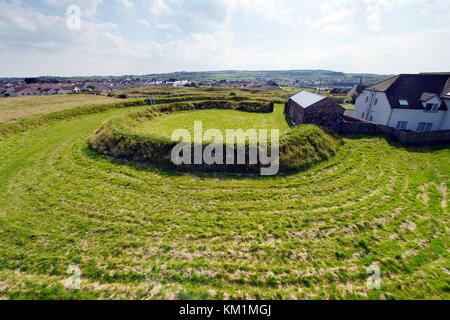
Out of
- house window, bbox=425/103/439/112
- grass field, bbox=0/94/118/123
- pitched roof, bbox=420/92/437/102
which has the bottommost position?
house window, bbox=425/103/439/112

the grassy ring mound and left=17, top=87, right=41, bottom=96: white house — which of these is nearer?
the grassy ring mound

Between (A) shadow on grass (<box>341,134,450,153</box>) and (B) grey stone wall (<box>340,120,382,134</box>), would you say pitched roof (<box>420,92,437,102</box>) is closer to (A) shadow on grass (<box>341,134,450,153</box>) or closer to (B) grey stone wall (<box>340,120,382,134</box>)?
(A) shadow on grass (<box>341,134,450,153</box>)

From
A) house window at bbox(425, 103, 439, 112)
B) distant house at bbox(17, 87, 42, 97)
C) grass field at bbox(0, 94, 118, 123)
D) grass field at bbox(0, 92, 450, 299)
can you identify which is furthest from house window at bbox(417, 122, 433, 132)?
distant house at bbox(17, 87, 42, 97)

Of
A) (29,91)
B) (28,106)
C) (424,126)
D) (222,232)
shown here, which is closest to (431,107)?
(424,126)

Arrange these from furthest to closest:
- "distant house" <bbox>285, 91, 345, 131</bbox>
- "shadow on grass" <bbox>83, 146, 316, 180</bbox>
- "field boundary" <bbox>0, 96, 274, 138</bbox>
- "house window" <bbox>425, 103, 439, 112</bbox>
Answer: "house window" <bbox>425, 103, 439, 112</bbox>
"field boundary" <bbox>0, 96, 274, 138</bbox>
"distant house" <bbox>285, 91, 345, 131</bbox>
"shadow on grass" <bbox>83, 146, 316, 180</bbox>

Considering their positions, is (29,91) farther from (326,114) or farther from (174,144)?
(326,114)

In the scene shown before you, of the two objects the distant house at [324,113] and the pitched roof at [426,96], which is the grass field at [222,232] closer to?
the distant house at [324,113]
